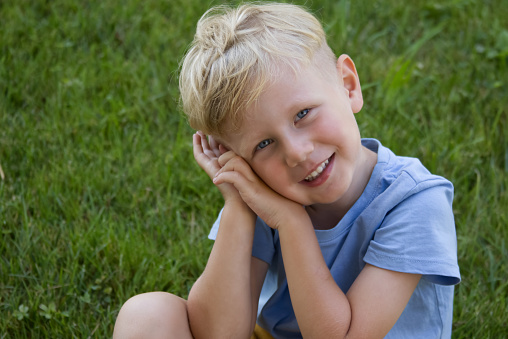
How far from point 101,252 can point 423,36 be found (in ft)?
7.64

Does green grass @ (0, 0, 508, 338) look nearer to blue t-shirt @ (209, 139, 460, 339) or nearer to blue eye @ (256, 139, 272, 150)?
blue t-shirt @ (209, 139, 460, 339)

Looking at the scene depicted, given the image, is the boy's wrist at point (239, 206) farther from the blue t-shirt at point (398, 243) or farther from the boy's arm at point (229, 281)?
the blue t-shirt at point (398, 243)

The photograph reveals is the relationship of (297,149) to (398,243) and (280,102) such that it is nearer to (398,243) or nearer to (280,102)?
(280,102)

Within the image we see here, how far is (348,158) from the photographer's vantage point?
6.30 ft

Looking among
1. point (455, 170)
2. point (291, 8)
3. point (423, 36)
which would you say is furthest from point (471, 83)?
point (291, 8)

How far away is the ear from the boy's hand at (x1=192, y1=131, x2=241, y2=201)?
438mm

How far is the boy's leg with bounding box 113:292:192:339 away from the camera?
2035mm

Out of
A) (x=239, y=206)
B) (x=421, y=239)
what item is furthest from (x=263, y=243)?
(x=421, y=239)

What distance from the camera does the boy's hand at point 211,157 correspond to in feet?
6.96

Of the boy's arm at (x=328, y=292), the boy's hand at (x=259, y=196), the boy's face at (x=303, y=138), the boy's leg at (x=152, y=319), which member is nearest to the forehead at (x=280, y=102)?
the boy's face at (x=303, y=138)

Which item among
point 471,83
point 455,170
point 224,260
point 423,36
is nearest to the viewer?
point 224,260

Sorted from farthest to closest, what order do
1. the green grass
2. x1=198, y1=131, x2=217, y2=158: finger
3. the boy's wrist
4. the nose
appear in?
1. the green grass
2. x1=198, y1=131, x2=217, y2=158: finger
3. the boy's wrist
4. the nose

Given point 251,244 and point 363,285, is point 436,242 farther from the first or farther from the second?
point 251,244

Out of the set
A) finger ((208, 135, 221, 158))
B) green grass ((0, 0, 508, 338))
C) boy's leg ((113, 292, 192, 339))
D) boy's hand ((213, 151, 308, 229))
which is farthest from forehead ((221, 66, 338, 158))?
green grass ((0, 0, 508, 338))
